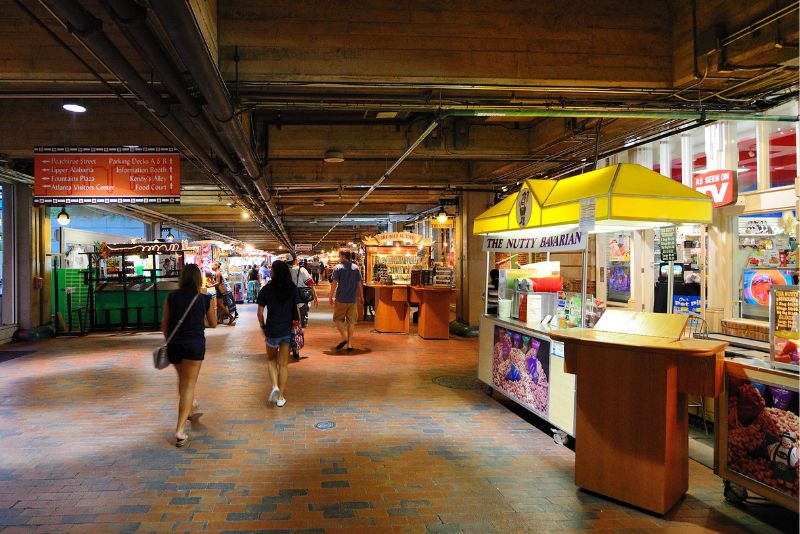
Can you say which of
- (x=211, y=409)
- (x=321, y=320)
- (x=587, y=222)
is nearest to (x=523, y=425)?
(x=587, y=222)

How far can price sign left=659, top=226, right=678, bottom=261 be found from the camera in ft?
31.7

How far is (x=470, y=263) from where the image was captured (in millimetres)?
12805

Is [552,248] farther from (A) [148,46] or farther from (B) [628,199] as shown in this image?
(A) [148,46]

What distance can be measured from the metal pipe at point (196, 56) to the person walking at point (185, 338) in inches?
74.3

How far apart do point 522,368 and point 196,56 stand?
470 cm

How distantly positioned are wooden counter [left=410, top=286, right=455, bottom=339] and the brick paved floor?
158 inches

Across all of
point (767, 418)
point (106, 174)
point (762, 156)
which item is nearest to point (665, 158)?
point (762, 156)

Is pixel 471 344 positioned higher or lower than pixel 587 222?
lower

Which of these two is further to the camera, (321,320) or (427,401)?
(321,320)

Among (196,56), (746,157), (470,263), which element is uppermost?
(746,157)

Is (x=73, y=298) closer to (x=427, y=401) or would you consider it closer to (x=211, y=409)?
(x=211, y=409)

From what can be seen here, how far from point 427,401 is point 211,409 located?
8.94 feet

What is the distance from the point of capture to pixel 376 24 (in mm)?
5828

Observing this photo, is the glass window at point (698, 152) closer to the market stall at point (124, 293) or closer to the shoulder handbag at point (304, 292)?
the shoulder handbag at point (304, 292)
